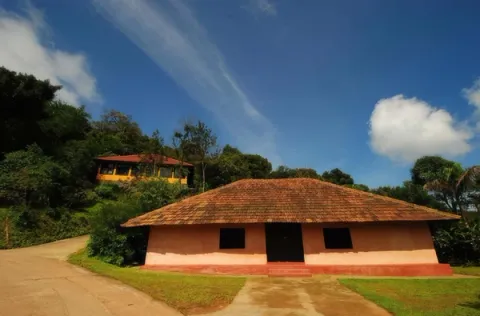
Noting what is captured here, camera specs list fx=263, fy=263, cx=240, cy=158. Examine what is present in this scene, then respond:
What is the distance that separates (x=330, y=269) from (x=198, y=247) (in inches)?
240

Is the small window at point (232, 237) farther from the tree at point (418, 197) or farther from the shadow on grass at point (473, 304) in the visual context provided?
the tree at point (418, 197)

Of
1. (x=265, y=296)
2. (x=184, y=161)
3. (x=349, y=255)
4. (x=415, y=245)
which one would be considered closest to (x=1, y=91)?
(x=184, y=161)

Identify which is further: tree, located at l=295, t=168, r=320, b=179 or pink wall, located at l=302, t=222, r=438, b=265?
tree, located at l=295, t=168, r=320, b=179

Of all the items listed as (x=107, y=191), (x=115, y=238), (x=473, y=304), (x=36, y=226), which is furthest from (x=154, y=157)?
(x=473, y=304)

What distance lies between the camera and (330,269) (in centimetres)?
1178

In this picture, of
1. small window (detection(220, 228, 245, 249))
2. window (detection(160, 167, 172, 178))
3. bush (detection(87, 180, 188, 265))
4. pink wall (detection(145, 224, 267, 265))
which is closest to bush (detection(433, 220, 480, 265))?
pink wall (detection(145, 224, 267, 265))

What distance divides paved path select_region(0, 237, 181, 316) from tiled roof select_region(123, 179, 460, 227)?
11.8ft

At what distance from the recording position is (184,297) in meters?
7.21

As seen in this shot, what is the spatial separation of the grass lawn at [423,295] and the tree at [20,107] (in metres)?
30.0

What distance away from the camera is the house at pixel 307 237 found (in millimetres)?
11773

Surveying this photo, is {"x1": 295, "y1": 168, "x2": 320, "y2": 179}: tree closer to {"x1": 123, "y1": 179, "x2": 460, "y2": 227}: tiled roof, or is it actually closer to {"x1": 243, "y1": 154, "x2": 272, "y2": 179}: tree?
{"x1": 243, "y1": 154, "x2": 272, "y2": 179}: tree

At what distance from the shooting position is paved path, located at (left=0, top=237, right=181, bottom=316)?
590cm

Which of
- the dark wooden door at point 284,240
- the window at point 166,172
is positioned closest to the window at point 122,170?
the window at point 166,172

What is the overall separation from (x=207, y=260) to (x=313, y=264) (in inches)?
191
